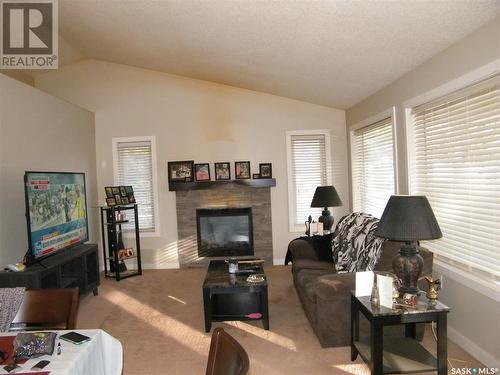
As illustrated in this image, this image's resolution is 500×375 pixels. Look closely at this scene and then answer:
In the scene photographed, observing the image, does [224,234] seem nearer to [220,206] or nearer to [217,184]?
[220,206]

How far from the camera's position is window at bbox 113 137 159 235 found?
5.68 metres

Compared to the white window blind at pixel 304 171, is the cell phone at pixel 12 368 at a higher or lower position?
lower

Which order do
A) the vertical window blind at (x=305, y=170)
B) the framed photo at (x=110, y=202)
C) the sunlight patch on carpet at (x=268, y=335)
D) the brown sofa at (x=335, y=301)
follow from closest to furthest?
the brown sofa at (x=335, y=301)
the sunlight patch on carpet at (x=268, y=335)
the framed photo at (x=110, y=202)
the vertical window blind at (x=305, y=170)

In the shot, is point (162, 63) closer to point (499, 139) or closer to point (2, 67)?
point (2, 67)

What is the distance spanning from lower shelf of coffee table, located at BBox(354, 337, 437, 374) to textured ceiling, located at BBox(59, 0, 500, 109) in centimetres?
224

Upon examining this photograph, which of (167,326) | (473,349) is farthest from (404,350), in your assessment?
(167,326)

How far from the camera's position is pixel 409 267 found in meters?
2.29

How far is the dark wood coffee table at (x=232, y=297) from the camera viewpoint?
3191 millimetres

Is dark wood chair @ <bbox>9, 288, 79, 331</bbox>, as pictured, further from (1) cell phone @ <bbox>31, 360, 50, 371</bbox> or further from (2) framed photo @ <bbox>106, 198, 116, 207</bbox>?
(2) framed photo @ <bbox>106, 198, 116, 207</bbox>

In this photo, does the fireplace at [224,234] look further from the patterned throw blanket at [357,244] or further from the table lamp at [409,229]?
the table lamp at [409,229]

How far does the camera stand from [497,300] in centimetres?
234

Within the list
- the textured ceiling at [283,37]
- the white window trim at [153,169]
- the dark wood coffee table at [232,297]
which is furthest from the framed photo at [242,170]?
the dark wood coffee table at [232,297]

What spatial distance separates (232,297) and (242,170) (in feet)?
8.19

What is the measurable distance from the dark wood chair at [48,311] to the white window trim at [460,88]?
8.65 ft
